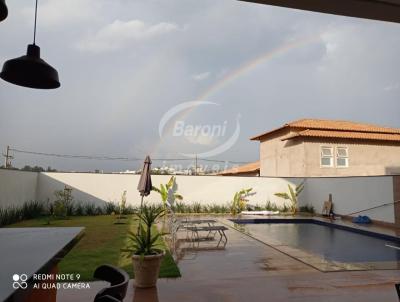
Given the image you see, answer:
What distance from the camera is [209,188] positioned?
17188 millimetres

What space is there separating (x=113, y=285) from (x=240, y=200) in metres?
15.2

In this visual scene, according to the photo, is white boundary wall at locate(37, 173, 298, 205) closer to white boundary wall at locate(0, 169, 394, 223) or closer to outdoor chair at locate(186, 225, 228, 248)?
white boundary wall at locate(0, 169, 394, 223)

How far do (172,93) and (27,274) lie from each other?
21.9 meters

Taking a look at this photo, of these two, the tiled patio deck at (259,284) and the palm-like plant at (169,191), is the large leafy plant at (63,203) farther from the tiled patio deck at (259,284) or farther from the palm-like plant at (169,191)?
the tiled patio deck at (259,284)

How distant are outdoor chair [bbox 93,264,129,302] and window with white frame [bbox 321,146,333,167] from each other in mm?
21128

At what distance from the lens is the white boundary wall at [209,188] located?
12609mm

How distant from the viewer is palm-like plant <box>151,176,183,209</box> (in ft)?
51.2

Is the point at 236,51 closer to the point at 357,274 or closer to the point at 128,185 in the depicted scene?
the point at 128,185

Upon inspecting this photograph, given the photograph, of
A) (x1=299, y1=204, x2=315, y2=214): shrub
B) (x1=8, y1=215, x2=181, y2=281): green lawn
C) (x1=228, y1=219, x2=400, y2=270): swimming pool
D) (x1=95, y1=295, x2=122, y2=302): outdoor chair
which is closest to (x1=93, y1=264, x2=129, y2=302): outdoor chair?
(x1=95, y1=295, x2=122, y2=302): outdoor chair

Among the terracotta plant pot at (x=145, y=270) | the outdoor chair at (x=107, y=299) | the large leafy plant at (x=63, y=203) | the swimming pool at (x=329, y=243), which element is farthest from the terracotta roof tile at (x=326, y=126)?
the outdoor chair at (x=107, y=299)

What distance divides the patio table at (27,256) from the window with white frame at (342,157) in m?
21.5

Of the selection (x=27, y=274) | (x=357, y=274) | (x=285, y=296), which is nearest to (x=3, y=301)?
(x=27, y=274)

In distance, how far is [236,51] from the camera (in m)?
17.3

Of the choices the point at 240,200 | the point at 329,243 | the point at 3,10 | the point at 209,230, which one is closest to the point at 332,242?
the point at 329,243
